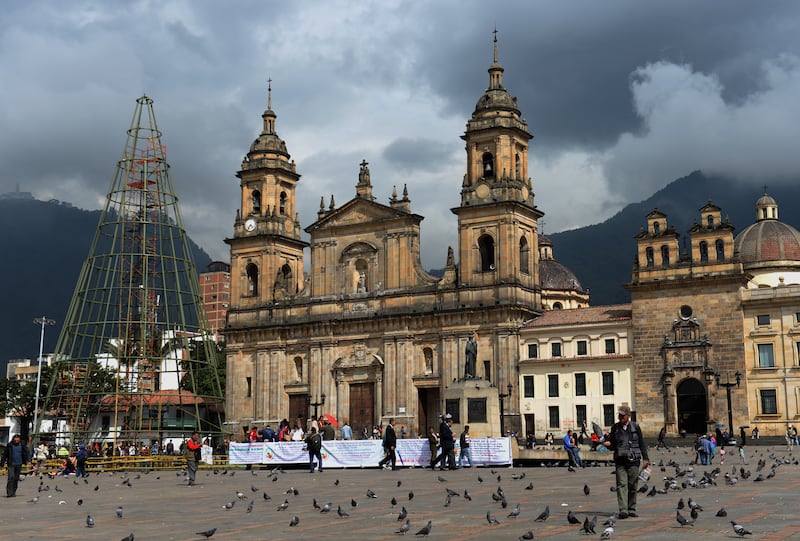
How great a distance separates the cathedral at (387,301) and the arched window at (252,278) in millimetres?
108

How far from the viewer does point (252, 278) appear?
77.2 meters

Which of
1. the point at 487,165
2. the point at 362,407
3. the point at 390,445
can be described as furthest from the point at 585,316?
the point at 390,445

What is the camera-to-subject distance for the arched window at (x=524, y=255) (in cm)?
6694

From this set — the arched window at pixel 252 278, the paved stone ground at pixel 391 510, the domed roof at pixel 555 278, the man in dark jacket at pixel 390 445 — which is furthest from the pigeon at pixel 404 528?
the domed roof at pixel 555 278

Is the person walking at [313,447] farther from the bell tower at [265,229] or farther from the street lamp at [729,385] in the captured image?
the bell tower at [265,229]

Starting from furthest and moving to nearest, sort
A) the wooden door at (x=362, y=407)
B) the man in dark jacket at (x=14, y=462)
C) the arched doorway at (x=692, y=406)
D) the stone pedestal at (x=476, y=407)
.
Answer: the wooden door at (x=362, y=407) < the arched doorway at (x=692, y=406) < the stone pedestal at (x=476, y=407) < the man in dark jacket at (x=14, y=462)

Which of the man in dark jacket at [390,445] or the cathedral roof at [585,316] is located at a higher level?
the cathedral roof at [585,316]

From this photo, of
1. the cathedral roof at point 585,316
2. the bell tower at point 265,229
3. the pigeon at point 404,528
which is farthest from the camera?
the bell tower at point 265,229

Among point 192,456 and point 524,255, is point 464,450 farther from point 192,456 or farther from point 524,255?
point 524,255

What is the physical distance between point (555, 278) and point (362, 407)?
27.2m

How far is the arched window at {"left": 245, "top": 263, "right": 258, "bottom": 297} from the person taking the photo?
7638 cm

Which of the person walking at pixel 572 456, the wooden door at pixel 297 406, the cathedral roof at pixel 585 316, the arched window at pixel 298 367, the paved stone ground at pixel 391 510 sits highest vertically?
the cathedral roof at pixel 585 316

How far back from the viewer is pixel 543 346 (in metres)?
62.8

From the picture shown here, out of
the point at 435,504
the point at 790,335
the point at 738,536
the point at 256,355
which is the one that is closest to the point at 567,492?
the point at 435,504
